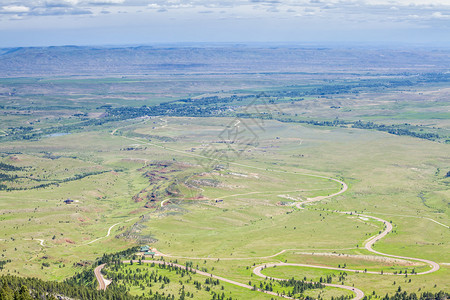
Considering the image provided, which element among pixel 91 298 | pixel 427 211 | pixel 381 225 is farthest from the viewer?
pixel 427 211

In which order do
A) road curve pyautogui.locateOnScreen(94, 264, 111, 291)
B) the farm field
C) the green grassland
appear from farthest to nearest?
the green grassland < the farm field < road curve pyautogui.locateOnScreen(94, 264, 111, 291)

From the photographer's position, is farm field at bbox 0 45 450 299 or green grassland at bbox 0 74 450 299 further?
green grassland at bbox 0 74 450 299

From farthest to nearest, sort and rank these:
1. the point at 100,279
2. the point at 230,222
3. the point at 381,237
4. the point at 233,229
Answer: the point at 230,222
the point at 233,229
the point at 381,237
the point at 100,279

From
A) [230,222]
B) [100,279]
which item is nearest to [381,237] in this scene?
[230,222]

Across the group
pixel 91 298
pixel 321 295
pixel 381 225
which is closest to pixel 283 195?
pixel 381 225

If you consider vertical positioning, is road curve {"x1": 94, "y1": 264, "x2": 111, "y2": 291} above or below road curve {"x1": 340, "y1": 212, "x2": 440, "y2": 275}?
above

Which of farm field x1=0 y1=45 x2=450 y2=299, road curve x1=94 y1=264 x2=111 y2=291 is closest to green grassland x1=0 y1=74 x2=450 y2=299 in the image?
farm field x1=0 y1=45 x2=450 y2=299

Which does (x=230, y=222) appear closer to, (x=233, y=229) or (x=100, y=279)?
(x=233, y=229)

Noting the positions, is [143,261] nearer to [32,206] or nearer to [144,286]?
[144,286]

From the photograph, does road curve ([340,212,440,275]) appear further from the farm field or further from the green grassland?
the green grassland

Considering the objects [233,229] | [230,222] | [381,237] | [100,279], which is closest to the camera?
[100,279]

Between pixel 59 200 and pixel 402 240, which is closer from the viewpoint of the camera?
pixel 402 240
